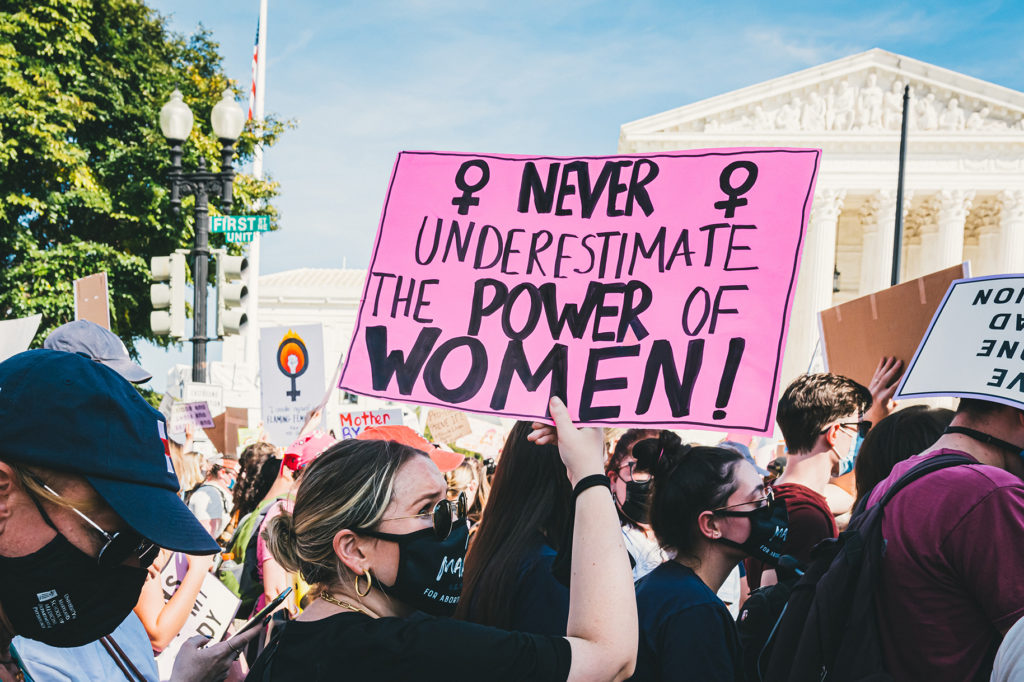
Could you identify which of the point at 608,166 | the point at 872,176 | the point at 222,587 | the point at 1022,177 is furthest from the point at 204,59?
the point at 1022,177

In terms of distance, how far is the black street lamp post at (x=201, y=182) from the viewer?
30.6 ft

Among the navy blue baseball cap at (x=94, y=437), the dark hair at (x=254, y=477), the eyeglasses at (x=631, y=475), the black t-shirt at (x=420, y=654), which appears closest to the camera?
the navy blue baseball cap at (x=94, y=437)

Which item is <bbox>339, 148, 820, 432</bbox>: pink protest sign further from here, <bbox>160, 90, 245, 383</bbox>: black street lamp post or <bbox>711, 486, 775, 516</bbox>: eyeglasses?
<bbox>160, 90, 245, 383</bbox>: black street lamp post

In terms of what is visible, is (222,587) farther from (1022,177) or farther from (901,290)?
(1022,177)

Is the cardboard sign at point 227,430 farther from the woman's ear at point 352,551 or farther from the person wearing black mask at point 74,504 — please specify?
the person wearing black mask at point 74,504

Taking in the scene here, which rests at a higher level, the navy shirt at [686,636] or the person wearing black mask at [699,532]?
the person wearing black mask at [699,532]

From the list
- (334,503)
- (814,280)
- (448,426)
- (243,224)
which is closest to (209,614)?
(334,503)

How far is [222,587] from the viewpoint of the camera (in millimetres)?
3875

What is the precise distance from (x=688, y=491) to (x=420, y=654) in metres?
1.28

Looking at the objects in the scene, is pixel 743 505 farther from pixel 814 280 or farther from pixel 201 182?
pixel 814 280

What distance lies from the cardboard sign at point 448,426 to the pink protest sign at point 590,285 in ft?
25.5

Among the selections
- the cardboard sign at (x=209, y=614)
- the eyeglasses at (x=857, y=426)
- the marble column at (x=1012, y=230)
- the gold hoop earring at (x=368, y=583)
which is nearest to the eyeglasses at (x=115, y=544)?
the gold hoop earring at (x=368, y=583)

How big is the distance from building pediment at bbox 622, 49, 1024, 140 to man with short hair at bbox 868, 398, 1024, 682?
41.4 m

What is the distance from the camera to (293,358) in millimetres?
6797
